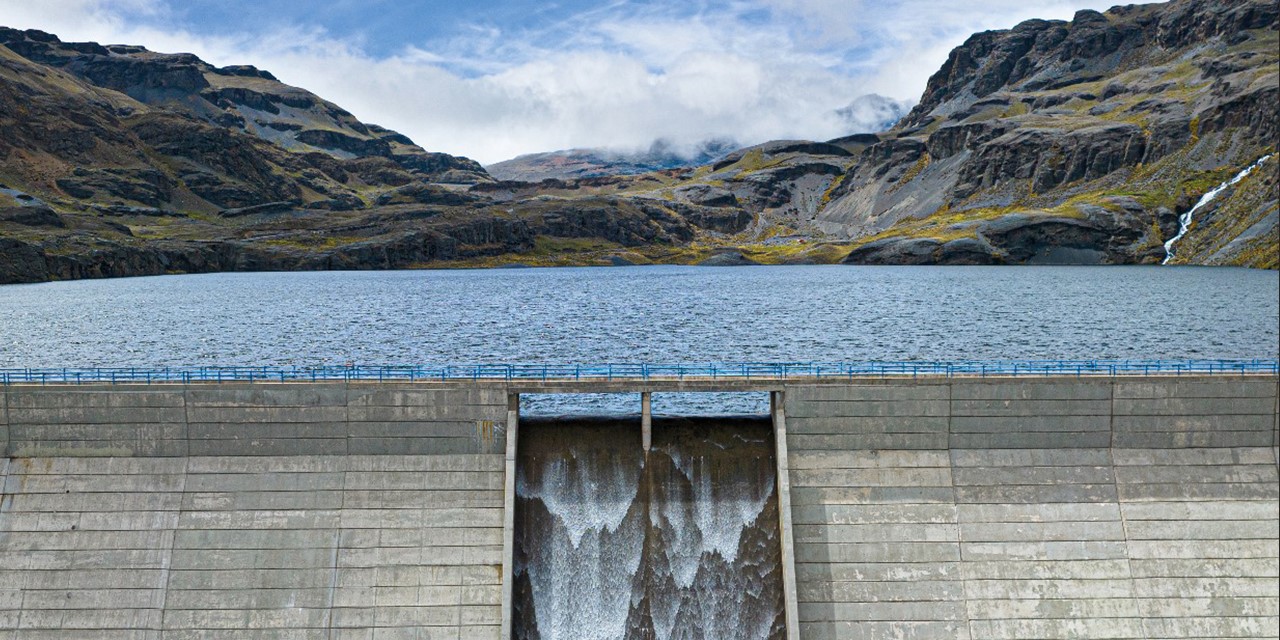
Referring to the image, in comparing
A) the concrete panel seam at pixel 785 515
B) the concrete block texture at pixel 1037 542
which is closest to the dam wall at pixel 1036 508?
the concrete block texture at pixel 1037 542

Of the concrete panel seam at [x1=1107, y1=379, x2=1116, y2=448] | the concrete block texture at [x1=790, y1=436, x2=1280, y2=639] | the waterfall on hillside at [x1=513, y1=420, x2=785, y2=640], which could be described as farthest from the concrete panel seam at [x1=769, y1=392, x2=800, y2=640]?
the concrete panel seam at [x1=1107, y1=379, x2=1116, y2=448]

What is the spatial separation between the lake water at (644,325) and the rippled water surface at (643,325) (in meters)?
0.30

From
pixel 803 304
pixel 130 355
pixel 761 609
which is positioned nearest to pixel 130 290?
pixel 130 355

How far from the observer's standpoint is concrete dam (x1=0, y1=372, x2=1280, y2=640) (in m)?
36.8

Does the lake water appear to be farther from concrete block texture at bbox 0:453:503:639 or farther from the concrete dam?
concrete block texture at bbox 0:453:503:639

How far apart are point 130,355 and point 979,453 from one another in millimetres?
81808

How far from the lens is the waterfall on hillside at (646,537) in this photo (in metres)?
38.2

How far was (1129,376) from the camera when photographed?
40500mm

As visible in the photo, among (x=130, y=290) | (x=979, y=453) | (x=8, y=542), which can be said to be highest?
(x=130, y=290)

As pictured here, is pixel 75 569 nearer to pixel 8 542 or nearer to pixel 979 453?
pixel 8 542

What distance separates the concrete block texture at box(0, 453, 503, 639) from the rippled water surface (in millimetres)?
45949

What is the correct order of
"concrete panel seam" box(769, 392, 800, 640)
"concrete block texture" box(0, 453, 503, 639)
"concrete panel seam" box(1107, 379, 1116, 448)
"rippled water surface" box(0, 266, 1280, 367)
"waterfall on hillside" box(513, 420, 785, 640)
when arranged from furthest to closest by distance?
"rippled water surface" box(0, 266, 1280, 367), "concrete panel seam" box(1107, 379, 1116, 448), "waterfall on hillside" box(513, 420, 785, 640), "concrete panel seam" box(769, 392, 800, 640), "concrete block texture" box(0, 453, 503, 639)

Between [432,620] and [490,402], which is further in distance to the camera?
[490,402]

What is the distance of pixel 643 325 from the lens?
115688mm
